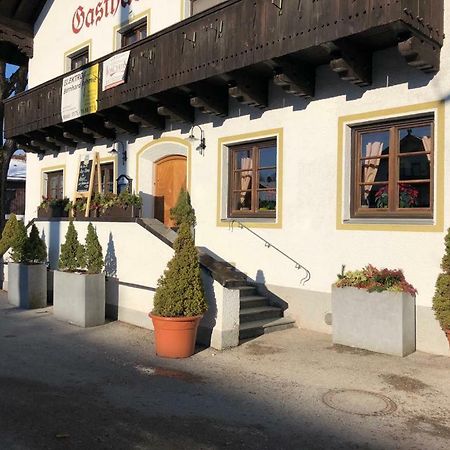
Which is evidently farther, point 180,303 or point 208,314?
point 208,314

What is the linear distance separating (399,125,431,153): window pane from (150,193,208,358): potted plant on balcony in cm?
329

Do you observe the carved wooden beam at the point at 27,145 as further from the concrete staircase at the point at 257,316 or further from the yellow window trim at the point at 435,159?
the yellow window trim at the point at 435,159

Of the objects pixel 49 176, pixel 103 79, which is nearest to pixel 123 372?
pixel 103 79

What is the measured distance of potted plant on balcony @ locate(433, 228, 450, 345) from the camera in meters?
6.57

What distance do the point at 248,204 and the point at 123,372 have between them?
4.38 meters

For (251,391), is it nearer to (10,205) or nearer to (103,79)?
(103,79)

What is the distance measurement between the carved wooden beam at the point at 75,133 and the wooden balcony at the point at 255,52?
25.1 inches

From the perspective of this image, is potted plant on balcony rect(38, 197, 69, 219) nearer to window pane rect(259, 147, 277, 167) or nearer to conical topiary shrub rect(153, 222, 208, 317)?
window pane rect(259, 147, 277, 167)

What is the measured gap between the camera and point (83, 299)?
8.53 meters

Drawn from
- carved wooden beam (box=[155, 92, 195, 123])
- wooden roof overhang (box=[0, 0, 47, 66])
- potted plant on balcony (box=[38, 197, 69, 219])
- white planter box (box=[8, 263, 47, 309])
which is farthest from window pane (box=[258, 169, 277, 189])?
wooden roof overhang (box=[0, 0, 47, 66])

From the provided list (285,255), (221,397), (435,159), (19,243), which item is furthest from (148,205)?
(221,397)

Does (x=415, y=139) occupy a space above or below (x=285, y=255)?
above

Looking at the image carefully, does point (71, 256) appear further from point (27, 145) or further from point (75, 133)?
point (27, 145)

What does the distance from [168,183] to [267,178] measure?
3.03m
